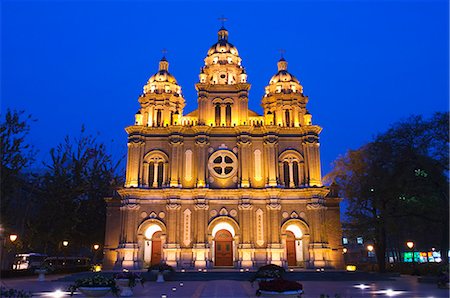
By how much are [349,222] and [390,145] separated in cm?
817

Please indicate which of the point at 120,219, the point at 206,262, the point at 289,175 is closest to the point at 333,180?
the point at 289,175

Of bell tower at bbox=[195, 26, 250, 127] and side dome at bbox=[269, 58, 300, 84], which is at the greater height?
side dome at bbox=[269, 58, 300, 84]

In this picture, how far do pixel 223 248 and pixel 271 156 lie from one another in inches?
360

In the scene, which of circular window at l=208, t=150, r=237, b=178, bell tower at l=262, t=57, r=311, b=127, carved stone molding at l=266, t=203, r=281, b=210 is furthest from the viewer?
bell tower at l=262, t=57, r=311, b=127

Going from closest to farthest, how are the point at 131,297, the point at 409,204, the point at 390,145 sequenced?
the point at 131,297, the point at 409,204, the point at 390,145

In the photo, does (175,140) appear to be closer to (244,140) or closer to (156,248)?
(244,140)

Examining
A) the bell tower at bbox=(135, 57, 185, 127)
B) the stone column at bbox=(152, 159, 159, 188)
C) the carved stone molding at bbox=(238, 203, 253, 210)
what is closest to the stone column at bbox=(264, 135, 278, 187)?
the carved stone molding at bbox=(238, 203, 253, 210)

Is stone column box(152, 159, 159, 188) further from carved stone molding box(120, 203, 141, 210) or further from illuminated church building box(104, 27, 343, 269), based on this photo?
carved stone molding box(120, 203, 141, 210)

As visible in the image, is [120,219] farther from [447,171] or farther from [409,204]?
[447,171]

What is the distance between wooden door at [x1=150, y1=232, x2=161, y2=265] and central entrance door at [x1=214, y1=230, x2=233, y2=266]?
5002 mm

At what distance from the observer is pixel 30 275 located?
34.6m

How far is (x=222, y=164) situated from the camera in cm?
3772

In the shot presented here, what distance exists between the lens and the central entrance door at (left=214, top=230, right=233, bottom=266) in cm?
3588

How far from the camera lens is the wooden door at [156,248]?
119ft
